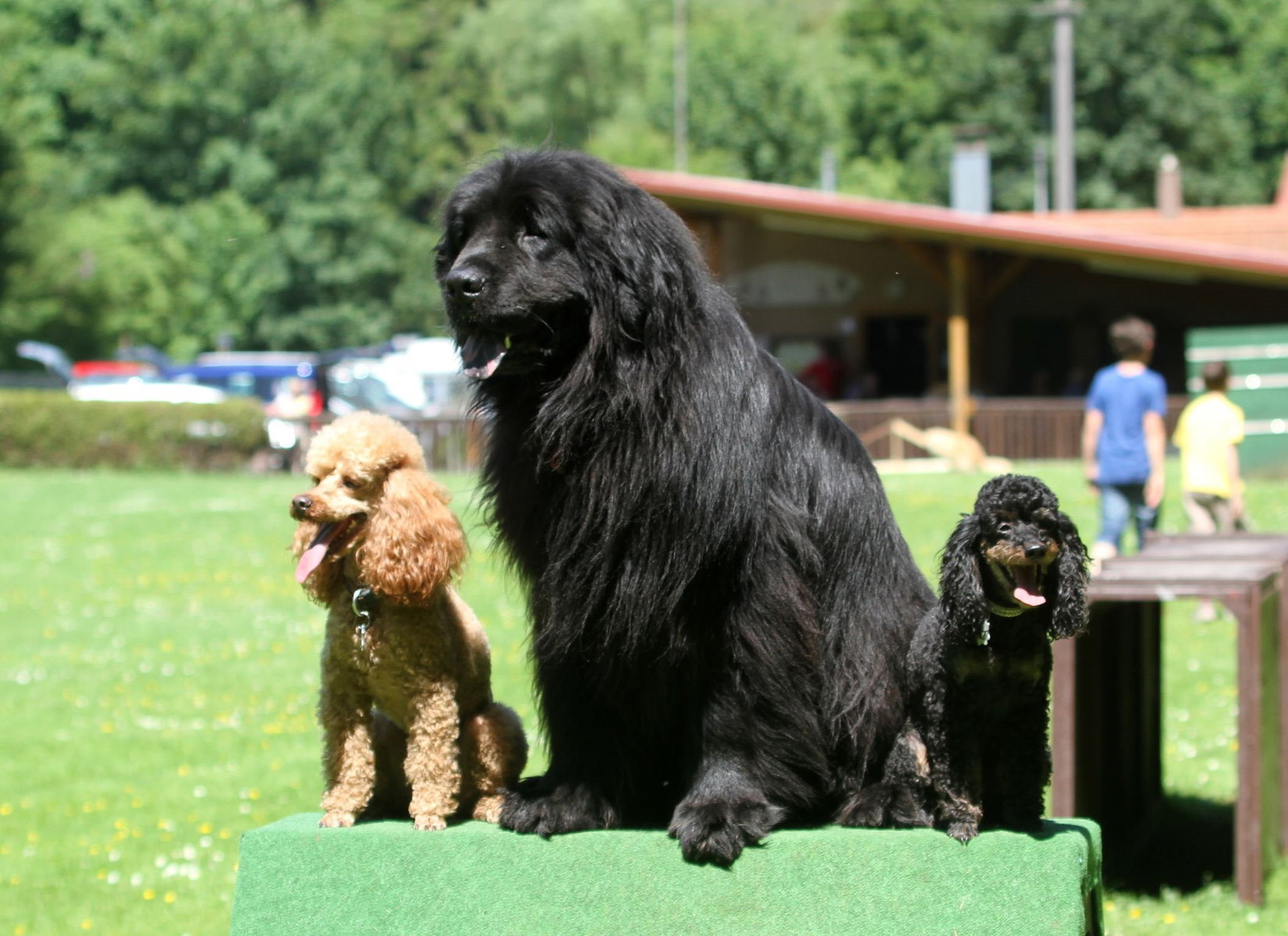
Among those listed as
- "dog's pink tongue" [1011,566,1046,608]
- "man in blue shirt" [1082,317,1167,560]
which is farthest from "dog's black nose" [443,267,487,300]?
"man in blue shirt" [1082,317,1167,560]

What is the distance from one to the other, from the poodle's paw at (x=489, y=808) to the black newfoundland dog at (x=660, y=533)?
0.05 meters

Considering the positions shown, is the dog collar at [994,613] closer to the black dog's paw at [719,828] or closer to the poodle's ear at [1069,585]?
the poodle's ear at [1069,585]

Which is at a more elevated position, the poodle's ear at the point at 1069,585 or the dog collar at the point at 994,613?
the poodle's ear at the point at 1069,585

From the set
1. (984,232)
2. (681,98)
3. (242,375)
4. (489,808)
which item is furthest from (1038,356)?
(489,808)

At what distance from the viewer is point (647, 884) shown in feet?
11.2

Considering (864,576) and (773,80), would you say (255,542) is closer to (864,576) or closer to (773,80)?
(864,576)

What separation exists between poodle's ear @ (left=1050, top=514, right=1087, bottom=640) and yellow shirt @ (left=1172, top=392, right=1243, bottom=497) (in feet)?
29.0

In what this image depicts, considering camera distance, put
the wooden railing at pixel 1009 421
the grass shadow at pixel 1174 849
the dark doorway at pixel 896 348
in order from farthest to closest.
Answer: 1. the dark doorway at pixel 896 348
2. the wooden railing at pixel 1009 421
3. the grass shadow at pixel 1174 849

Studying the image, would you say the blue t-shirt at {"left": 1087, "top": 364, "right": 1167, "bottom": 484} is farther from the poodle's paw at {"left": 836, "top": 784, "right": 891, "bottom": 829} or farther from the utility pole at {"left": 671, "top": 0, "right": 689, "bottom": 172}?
the utility pole at {"left": 671, "top": 0, "right": 689, "bottom": 172}

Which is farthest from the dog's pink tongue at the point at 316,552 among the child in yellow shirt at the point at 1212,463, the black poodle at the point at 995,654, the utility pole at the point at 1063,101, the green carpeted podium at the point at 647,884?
the utility pole at the point at 1063,101

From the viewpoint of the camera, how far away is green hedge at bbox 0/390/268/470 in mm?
27438

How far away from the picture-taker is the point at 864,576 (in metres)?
3.71

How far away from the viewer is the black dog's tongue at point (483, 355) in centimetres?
334

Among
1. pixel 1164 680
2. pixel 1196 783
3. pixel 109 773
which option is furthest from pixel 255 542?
pixel 1196 783
